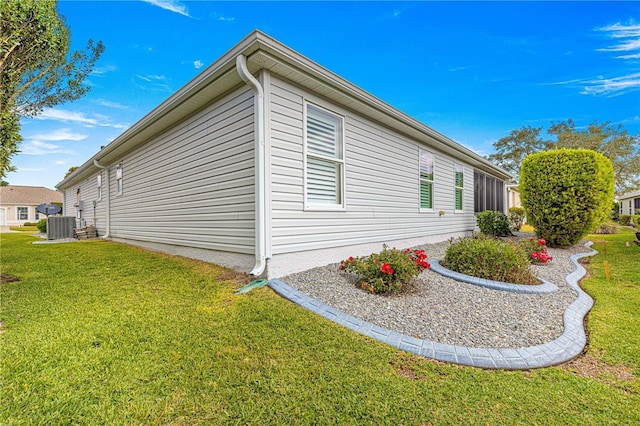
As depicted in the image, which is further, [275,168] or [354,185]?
[354,185]

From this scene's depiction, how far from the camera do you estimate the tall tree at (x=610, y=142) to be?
21.6m

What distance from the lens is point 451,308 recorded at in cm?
301

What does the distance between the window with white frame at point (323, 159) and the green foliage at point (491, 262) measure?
2.22m

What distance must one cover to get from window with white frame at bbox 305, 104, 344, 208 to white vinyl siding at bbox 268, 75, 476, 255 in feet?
0.40

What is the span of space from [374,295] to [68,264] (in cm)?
573

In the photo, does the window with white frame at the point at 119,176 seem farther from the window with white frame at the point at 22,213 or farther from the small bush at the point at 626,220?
the window with white frame at the point at 22,213

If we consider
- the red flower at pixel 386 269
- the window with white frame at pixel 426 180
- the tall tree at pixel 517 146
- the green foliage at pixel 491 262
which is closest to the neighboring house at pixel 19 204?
the window with white frame at pixel 426 180

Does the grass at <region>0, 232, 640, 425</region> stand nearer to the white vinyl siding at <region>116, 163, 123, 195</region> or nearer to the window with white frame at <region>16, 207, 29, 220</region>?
the white vinyl siding at <region>116, 163, 123, 195</region>

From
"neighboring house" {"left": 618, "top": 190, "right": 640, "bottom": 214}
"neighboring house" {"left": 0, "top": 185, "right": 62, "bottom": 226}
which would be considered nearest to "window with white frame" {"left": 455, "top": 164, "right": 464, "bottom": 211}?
"neighboring house" {"left": 618, "top": 190, "right": 640, "bottom": 214}

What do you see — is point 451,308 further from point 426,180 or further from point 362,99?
point 426,180

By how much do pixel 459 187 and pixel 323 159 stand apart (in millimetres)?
6802

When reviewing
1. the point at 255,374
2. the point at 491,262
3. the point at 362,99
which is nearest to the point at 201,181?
the point at 362,99

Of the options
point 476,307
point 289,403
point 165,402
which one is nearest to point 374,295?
point 476,307

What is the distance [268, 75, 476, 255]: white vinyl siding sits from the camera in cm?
401
